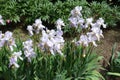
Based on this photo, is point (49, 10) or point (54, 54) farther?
point (49, 10)

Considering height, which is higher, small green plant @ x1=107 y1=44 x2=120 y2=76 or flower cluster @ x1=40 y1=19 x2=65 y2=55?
flower cluster @ x1=40 y1=19 x2=65 y2=55

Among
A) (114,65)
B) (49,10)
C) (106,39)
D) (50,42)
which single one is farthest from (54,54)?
(106,39)

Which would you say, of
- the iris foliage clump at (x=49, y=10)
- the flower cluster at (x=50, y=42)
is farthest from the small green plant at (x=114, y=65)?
the flower cluster at (x=50, y=42)

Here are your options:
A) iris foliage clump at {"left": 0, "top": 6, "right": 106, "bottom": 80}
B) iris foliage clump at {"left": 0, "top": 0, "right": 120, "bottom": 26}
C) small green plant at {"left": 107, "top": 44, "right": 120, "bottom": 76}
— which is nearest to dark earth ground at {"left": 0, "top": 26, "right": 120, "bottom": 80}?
iris foliage clump at {"left": 0, "top": 0, "right": 120, "bottom": 26}

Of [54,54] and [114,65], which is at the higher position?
[54,54]

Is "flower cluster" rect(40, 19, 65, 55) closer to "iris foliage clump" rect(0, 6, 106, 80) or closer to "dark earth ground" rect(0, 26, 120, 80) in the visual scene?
"iris foliage clump" rect(0, 6, 106, 80)

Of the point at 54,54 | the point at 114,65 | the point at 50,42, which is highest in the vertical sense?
the point at 50,42

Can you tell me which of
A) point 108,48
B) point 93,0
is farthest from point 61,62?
point 93,0

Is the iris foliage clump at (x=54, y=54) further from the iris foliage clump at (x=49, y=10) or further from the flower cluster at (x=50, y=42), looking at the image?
the iris foliage clump at (x=49, y=10)

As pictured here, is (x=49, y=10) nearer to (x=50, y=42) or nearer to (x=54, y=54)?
(x=54, y=54)

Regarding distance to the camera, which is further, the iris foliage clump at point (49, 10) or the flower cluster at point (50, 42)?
the iris foliage clump at point (49, 10)

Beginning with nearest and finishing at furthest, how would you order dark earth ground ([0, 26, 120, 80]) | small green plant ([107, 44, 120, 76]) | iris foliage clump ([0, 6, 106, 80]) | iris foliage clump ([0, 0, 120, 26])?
1. iris foliage clump ([0, 6, 106, 80])
2. small green plant ([107, 44, 120, 76])
3. dark earth ground ([0, 26, 120, 80])
4. iris foliage clump ([0, 0, 120, 26])

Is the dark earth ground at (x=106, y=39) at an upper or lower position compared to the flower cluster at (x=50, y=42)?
lower

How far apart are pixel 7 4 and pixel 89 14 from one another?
158cm
